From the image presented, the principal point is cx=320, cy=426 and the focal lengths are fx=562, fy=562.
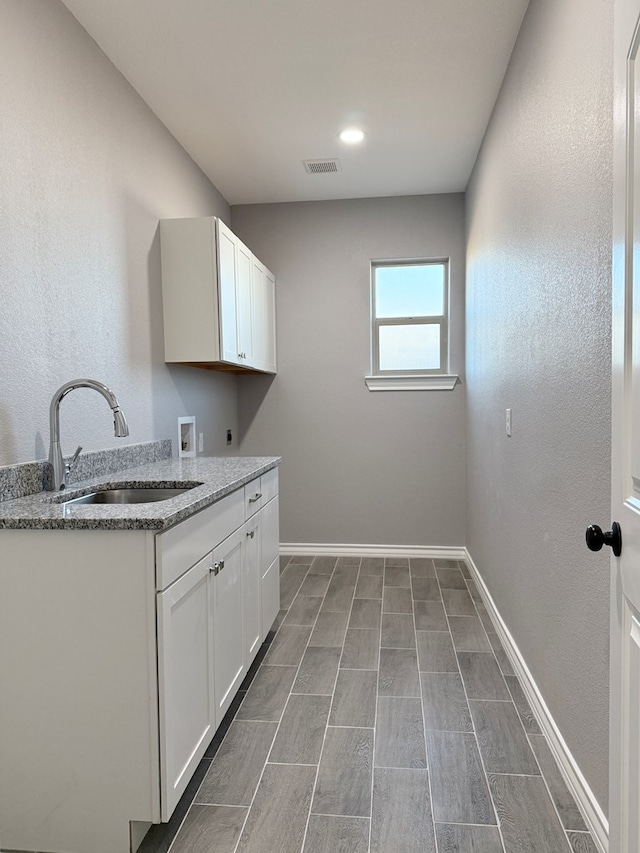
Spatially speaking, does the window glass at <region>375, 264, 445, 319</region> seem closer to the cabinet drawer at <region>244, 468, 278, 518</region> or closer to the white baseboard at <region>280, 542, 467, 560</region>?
the white baseboard at <region>280, 542, 467, 560</region>

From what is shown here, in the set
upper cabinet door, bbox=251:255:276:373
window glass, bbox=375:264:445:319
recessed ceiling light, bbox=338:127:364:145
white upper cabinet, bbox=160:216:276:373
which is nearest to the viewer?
white upper cabinet, bbox=160:216:276:373

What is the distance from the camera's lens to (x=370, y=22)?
2.20m

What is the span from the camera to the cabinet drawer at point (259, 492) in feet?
7.50

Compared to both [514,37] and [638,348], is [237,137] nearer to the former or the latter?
[514,37]

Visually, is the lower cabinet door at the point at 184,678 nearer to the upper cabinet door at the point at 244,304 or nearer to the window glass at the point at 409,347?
the upper cabinet door at the point at 244,304

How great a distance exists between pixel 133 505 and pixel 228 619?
65cm

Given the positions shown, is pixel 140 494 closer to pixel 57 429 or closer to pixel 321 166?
pixel 57 429

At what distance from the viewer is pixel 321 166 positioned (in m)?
3.53

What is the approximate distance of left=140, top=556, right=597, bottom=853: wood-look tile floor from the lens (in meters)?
1.50

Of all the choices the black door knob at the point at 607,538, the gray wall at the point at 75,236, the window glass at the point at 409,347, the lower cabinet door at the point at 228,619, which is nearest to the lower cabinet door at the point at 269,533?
the lower cabinet door at the point at 228,619

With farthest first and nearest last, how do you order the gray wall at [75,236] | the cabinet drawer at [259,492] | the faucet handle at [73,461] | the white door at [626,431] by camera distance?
the cabinet drawer at [259,492] < the faucet handle at [73,461] < the gray wall at [75,236] < the white door at [626,431]

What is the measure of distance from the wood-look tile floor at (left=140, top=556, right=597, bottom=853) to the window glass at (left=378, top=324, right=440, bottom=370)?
6.35ft

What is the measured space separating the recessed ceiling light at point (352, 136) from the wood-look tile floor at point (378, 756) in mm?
2660

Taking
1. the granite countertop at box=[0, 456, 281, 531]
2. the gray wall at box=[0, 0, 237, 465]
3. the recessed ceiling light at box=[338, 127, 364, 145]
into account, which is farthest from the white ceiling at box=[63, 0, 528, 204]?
the granite countertop at box=[0, 456, 281, 531]
